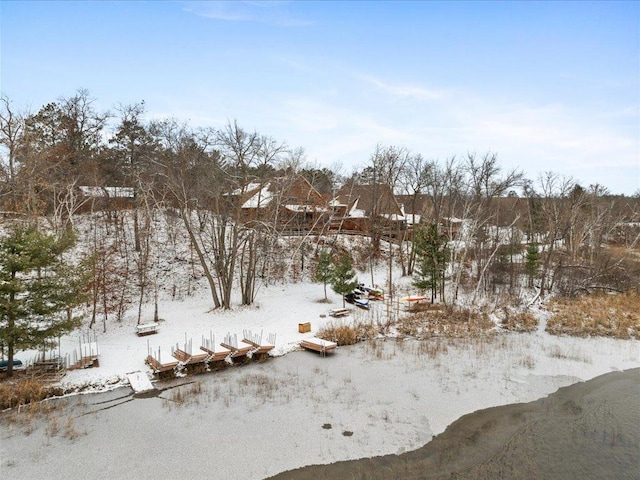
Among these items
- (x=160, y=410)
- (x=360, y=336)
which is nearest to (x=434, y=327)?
(x=360, y=336)

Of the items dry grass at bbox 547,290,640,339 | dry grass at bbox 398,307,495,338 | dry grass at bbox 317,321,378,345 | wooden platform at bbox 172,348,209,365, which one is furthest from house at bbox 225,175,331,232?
dry grass at bbox 547,290,640,339

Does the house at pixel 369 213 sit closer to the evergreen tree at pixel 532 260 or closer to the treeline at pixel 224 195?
the treeline at pixel 224 195

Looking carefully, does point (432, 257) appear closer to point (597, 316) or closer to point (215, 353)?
point (597, 316)

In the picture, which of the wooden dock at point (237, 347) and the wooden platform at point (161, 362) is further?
the wooden dock at point (237, 347)

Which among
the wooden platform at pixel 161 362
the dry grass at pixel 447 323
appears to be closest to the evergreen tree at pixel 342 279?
the dry grass at pixel 447 323

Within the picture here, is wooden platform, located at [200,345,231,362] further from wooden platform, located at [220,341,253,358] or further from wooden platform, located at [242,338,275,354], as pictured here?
wooden platform, located at [242,338,275,354]

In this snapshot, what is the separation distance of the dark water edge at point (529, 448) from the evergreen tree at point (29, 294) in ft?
27.9

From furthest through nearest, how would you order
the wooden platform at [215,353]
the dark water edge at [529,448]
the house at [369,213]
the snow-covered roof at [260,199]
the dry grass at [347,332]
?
the house at [369,213] → the snow-covered roof at [260,199] → the dry grass at [347,332] → the wooden platform at [215,353] → the dark water edge at [529,448]

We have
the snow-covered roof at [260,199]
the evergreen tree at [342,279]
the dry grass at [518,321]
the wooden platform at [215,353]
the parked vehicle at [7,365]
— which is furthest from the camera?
the evergreen tree at [342,279]

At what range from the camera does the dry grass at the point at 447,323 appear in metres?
17.4

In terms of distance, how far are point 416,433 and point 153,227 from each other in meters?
24.1

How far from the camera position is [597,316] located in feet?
64.1

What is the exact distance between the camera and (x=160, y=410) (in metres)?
10.0

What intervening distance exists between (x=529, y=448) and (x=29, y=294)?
1401 centimetres
